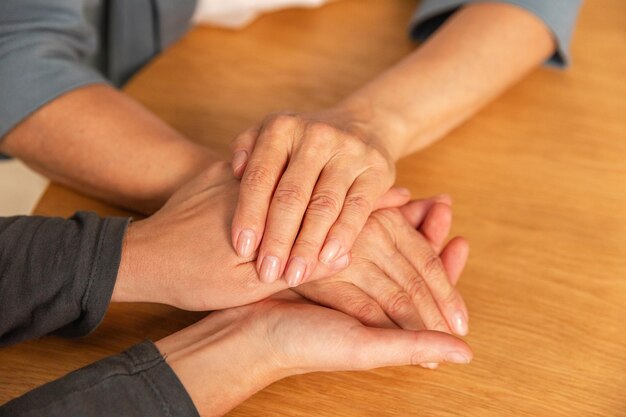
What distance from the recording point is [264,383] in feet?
2.28

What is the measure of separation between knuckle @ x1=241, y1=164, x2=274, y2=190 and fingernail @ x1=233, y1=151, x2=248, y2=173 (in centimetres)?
3

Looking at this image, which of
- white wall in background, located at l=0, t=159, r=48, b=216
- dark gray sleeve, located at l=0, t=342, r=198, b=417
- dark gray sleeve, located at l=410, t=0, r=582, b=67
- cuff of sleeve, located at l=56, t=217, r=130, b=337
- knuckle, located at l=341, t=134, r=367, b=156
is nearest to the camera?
dark gray sleeve, located at l=0, t=342, r=198, b=417

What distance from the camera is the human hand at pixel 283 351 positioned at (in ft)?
2.23

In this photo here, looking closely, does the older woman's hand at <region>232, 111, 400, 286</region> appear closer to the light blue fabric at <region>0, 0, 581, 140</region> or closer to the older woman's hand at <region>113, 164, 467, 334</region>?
the older woman's hand at <region>113, 164, 467, 334</region>

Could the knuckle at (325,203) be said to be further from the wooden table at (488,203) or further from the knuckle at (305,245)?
the wooden table at (488,203)

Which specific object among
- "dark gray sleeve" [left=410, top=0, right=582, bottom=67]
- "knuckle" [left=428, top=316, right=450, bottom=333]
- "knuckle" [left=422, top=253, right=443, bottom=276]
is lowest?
"knuckle" [left=428, top=316, right=450, bottom=333]

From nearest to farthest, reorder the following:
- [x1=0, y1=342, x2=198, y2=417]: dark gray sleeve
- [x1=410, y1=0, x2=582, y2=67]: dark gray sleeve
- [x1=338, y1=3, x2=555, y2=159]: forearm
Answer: [x1=0, y1=342, x2=198, y2=417]: dark gray sleeve < [x1=338, y1=3, x2=555, y2=159]: forearm < [x1=410, y1=0, x2=582, y2=67]: dark gray sleeve

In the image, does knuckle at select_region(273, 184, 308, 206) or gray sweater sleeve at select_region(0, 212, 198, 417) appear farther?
knuckle at select_region(273, 184, 308, 206)

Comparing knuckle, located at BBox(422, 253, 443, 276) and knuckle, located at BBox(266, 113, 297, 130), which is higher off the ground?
knuckle, located at BBox(266, 113, 297, 130)

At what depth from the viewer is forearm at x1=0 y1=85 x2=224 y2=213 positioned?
888 mm

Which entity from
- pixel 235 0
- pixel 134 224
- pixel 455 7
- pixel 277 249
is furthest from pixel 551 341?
pixel 235 0

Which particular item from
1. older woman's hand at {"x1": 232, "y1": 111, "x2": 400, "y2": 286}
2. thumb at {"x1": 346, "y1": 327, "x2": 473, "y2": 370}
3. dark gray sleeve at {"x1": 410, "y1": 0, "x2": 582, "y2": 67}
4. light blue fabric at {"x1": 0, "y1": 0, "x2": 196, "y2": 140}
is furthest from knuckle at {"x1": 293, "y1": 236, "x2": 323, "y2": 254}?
dark gray sleeve at {"x1": 410, "y1": 0, "x2": 582, "y2": 67}

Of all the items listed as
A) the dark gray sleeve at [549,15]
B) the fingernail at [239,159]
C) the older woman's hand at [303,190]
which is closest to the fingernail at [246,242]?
the older woman's hand at [303,190]

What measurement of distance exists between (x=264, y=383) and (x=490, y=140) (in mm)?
479
